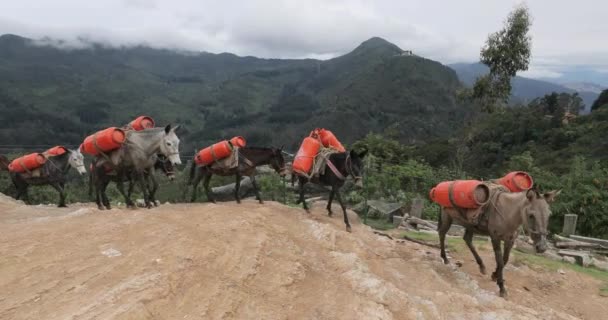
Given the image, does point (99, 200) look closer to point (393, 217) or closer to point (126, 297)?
point (126, 297)

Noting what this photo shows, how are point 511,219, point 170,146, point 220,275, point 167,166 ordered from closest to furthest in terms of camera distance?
point 220,275
point 511,219
point 170,146
point 167,166

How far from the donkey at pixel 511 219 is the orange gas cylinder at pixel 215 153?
609 cm

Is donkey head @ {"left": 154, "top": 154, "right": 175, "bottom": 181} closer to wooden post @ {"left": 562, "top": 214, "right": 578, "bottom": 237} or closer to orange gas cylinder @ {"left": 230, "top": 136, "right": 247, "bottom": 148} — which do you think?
orange gas cylinder @ {"left": 230, "top": 136, "right": 247, "bottom": 148}

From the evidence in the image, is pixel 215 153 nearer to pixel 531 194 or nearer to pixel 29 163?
pixel 29 163

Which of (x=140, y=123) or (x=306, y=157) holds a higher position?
(x=140, y=123)

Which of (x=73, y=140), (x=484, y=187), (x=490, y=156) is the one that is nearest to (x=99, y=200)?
(x=484, y=187)

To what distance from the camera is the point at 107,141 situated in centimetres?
994

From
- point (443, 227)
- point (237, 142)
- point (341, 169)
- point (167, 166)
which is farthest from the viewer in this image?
point (167, 166)

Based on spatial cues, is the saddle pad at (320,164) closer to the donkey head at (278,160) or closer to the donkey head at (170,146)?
the donkey head at (278,160)

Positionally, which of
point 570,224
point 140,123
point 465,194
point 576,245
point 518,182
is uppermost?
point 140,123

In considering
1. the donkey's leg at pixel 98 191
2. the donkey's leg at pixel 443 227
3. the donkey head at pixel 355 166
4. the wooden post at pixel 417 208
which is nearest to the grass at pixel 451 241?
the donkey's leg at pixel 443 227

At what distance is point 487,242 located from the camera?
12.5m

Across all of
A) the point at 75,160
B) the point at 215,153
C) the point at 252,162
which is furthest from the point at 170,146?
the point at 75,160

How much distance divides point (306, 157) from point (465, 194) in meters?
4.14
